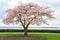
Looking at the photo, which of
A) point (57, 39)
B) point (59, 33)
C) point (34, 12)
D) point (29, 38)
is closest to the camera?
point (29, 38)

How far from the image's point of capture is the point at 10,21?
828cm

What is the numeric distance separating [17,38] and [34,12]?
552 cm

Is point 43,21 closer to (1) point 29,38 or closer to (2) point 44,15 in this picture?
(2) point 44,15

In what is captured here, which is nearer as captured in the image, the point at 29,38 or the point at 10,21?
the point at 29,38

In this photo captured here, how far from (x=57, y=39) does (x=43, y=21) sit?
1.35 metres

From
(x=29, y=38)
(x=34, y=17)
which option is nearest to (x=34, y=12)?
(x=34, y=17)

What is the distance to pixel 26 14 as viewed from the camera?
8.14 metres

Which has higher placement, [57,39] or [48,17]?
[48,17]

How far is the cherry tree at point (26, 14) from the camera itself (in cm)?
814

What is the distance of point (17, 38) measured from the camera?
8.95ft

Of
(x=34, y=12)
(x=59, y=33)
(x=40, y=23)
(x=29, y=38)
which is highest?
(x=29, y=38)

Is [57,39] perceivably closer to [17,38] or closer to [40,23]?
[40,23]

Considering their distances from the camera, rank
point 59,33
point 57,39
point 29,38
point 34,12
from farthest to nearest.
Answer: point 59,33 < point 57,39 < point 34,12 < point 29,38

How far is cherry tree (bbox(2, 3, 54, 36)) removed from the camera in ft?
26.7
